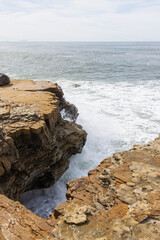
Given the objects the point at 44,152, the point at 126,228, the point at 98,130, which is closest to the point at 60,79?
the point at 98,130

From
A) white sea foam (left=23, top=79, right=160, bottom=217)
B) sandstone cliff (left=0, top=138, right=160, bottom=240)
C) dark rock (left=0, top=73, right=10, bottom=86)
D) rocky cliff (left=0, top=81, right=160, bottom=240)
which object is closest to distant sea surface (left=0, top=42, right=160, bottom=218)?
white sea foam (left=23, top=79, right=160, bottom=217)

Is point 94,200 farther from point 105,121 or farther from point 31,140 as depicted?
point 105,121

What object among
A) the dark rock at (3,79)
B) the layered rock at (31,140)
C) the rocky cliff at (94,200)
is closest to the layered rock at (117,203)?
the rocky cliff at (94,200)

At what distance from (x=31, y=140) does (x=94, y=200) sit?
301 centimetres

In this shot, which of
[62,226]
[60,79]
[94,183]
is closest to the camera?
[62,226]

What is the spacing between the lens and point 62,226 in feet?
8.74

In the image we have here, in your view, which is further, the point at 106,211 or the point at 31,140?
the point at 31,140

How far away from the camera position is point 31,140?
5.58 m

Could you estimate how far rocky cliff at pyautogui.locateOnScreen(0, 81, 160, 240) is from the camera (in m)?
2.58

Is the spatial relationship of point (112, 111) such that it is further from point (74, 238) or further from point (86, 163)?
point (74, 238)

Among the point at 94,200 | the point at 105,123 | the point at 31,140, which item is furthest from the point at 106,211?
the point at 105,123

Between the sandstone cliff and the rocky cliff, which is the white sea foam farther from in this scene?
the sandstone cliff

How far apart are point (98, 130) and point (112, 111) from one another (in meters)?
2.82

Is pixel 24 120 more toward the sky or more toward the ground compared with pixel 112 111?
more toward the sky
